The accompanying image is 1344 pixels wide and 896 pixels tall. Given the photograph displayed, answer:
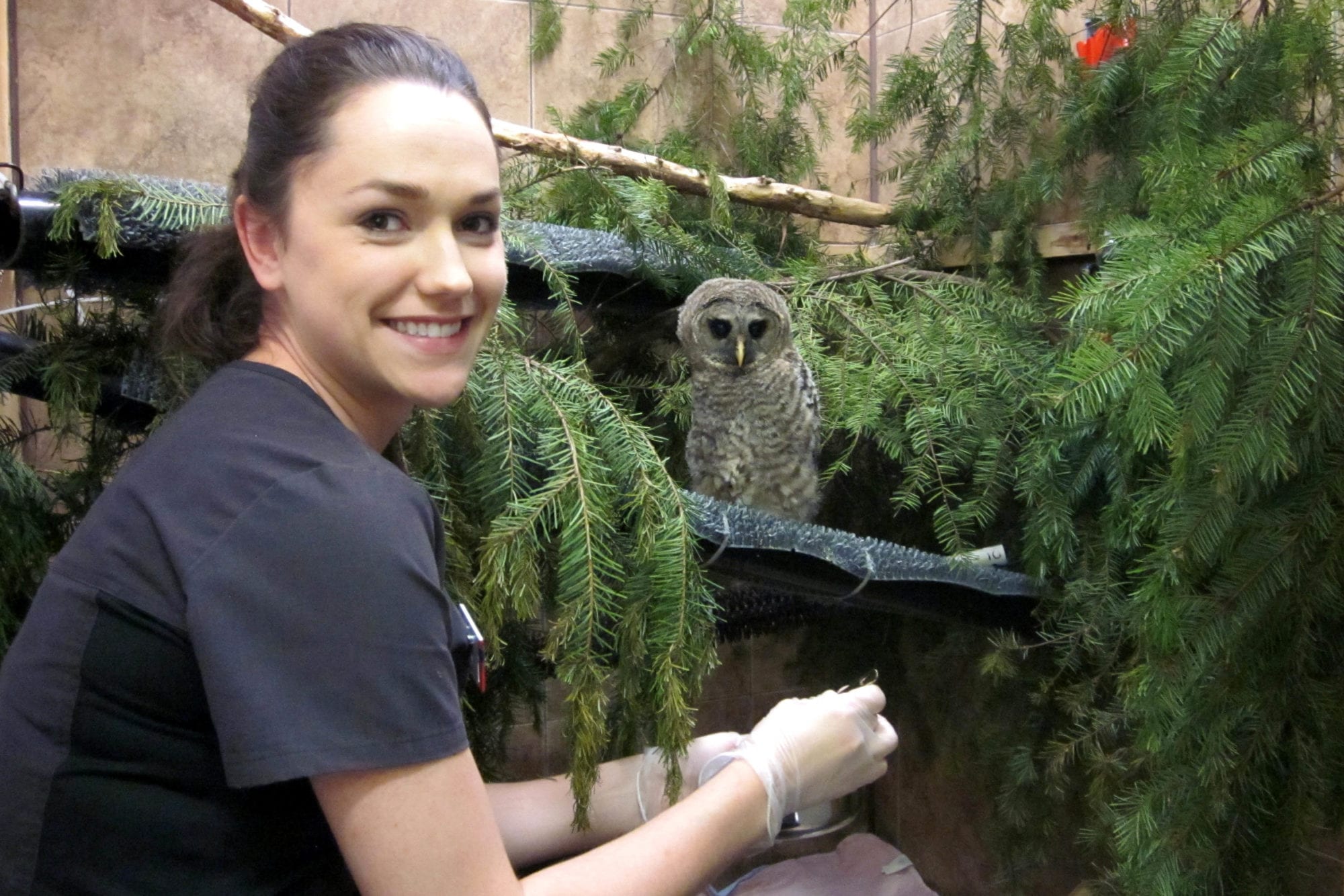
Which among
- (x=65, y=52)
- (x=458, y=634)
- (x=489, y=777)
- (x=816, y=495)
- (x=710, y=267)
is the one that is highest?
(x=65, y=52)

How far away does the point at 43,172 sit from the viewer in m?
1.12

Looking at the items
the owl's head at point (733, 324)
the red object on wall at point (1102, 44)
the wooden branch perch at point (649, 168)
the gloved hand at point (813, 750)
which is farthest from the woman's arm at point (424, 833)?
the red object on wall at point (1102, 44)

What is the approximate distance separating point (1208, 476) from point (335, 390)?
79 centimetres

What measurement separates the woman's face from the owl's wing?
0.96m

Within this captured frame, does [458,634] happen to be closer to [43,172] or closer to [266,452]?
[266,452]

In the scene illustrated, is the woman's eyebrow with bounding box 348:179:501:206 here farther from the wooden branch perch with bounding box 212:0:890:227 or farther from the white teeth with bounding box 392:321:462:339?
the wooden branch perch with bounding box 212:0:890:227

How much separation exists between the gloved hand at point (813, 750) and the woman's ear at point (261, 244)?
570 millimetres

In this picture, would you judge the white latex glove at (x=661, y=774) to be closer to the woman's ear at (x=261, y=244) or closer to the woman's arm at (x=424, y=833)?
the woman's arm at (x=424, y=833)

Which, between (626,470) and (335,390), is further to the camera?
(626,470)

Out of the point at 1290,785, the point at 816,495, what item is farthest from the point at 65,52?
the point at 1290,785

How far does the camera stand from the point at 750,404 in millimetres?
1677

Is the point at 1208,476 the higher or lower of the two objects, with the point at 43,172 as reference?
lower

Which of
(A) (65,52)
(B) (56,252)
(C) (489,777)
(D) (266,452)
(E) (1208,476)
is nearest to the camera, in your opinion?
(D) (266,452)

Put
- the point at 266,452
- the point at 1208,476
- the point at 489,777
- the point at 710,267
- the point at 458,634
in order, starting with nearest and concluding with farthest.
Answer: the point at 266,452 → the point at 458,634 → the point at 1208,476 → the point at 489,777 → the point at 710,267
